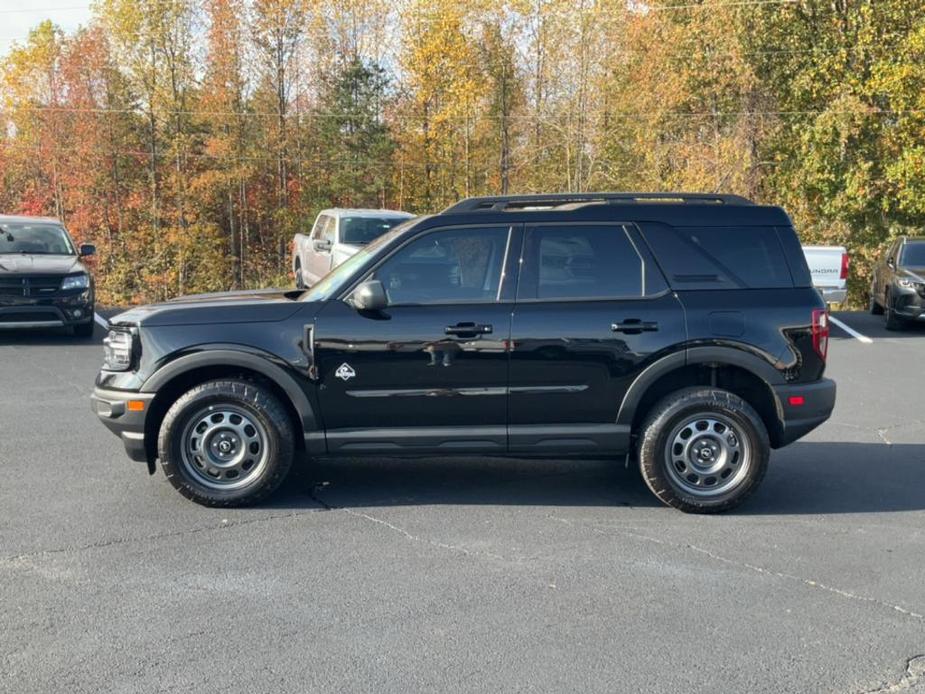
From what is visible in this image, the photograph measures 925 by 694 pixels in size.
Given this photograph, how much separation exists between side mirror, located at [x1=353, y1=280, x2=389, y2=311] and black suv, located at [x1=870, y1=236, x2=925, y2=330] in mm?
13021

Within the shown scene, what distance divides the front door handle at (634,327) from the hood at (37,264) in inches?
392

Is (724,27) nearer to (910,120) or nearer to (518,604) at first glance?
(910,120)

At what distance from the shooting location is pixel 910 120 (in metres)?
30.3

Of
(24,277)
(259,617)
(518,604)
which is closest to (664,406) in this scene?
(518,604)

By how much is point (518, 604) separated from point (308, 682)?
1.16 m

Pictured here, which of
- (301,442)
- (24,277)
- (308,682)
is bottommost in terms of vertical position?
(308,682)

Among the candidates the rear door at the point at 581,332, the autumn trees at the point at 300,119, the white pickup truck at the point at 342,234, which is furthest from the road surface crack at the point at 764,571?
the autumn trees at the point at 300,119

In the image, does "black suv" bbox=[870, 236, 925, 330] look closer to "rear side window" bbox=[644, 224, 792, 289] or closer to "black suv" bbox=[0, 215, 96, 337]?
"rear side window" bbox=[644, 224, 792, 289]

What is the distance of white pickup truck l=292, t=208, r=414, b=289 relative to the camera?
1593 centimetres

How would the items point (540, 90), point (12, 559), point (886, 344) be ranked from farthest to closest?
point (540, 90) → point (886, 344) → point (12, 559)

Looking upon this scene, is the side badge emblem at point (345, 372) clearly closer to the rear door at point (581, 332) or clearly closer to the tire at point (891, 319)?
the rear door at point (581, 332)

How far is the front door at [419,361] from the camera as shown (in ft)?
19.1

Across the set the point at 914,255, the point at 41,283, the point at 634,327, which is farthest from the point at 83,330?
the point at 914,255

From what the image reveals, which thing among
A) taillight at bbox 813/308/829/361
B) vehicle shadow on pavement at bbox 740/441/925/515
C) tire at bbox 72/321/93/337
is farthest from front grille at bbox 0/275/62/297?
taillight at bbox 813/308/829/361
